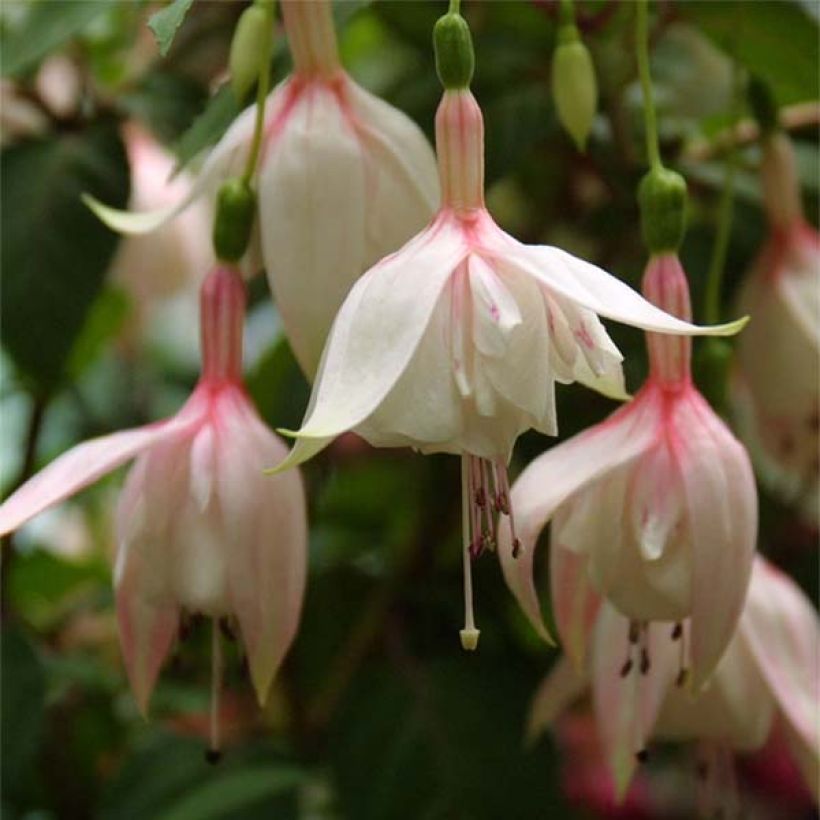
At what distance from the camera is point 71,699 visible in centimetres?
97

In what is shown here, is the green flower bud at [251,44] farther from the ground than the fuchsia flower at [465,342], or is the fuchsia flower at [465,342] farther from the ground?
the green flower bud at [251,44]

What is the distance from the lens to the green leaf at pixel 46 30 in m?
0.63

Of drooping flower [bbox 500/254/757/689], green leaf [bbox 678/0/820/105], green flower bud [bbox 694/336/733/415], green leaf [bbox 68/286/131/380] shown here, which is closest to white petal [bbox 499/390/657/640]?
drooping flower [bbox 500/254/757/689]

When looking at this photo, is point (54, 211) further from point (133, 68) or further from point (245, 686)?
point (245, 686)

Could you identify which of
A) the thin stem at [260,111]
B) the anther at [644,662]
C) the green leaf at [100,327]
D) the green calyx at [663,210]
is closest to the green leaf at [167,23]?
the thin stem at [260,111]

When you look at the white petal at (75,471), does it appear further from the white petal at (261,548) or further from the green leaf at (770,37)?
the green leaf at (770,37)

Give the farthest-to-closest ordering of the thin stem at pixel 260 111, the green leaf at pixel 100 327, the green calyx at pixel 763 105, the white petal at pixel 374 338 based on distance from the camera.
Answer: the green leaf at pixel 100 327 < the green calyx at pixel 763 105 < the thin stem at pixel 260 111 < the white petal at pixel 374 338

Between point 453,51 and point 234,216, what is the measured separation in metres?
0.11

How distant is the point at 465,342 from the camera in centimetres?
48

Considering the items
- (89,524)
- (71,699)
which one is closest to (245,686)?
(71,699)

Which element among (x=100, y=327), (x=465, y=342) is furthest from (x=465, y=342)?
(x=100, y=327)

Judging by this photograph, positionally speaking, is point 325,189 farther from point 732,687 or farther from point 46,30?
point 732,687

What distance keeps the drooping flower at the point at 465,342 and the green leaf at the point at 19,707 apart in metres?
0.30

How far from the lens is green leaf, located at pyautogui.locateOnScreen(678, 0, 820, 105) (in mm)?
699
